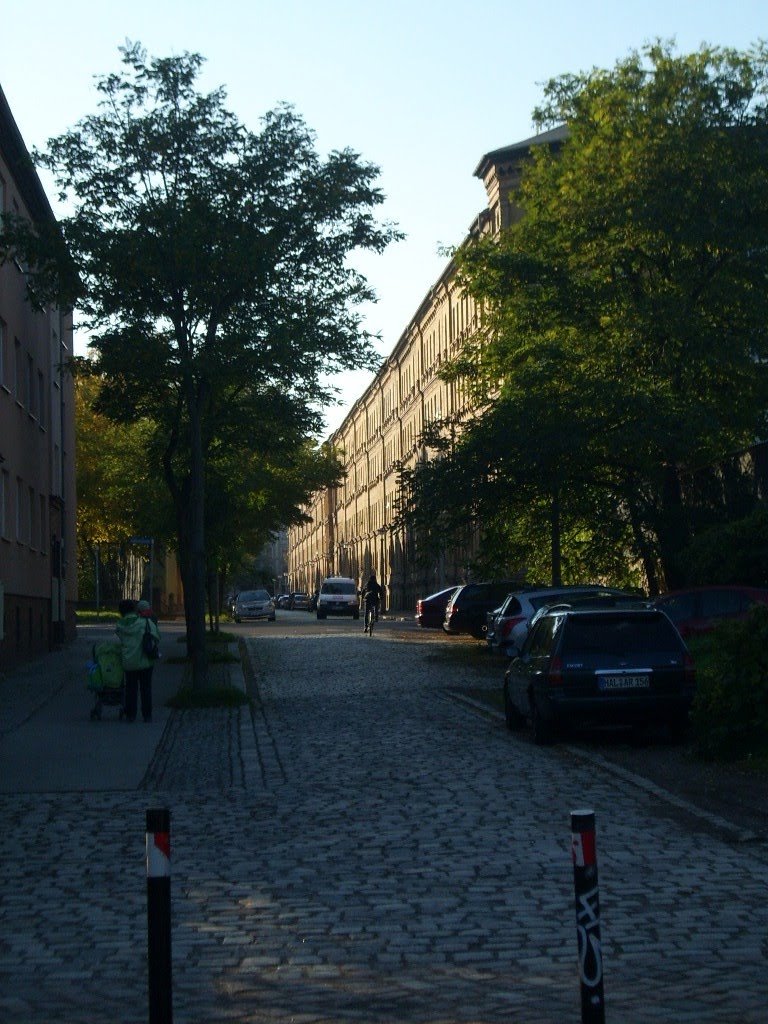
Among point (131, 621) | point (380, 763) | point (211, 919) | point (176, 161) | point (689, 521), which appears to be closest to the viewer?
point (211, 919)

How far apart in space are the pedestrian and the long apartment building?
18.8 m

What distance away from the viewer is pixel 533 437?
115 feet

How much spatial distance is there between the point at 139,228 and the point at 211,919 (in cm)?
1765

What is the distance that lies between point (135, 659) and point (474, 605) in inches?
900

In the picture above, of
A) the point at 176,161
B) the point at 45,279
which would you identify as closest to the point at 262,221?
the point at 176,161

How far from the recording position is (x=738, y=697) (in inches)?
600

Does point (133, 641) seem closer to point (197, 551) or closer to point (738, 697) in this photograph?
point (197, 551)

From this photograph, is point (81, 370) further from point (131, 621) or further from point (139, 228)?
point (131, 621)

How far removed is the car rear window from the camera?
57.4ft

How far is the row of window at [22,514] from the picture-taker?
35125mm

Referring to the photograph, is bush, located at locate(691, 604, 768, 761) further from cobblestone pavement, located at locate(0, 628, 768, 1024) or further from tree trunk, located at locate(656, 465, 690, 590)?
tree trunk, located at locate(656, 465, 690, 590)

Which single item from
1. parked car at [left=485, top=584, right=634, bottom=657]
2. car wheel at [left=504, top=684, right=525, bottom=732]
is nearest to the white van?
parked car at [left=485, top=584, right=634, bottom=657]

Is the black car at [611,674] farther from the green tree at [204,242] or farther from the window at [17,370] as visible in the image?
the window at [17,370]

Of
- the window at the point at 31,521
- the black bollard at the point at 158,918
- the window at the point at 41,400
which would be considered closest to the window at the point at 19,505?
the window at the point at 31,521
